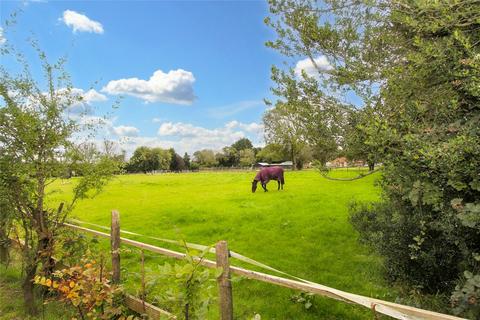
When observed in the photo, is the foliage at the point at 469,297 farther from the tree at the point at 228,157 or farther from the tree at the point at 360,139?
the tree at the point at 228,157

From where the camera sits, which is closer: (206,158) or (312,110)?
(312,110)

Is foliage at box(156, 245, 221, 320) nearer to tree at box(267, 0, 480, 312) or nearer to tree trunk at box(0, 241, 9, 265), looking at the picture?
tree at box(267, 0, 480, 312)

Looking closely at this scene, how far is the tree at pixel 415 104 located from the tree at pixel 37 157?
4.28 metres

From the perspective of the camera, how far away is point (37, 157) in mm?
5352

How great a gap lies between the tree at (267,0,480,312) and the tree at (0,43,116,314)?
428 centimetres

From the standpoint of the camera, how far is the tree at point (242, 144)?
104869 millimetres

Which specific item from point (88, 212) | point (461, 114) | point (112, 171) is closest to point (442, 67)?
point (461, 114)

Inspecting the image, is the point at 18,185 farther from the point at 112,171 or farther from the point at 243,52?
the point at 243,52

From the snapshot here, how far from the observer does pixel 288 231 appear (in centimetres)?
974

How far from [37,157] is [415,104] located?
19.8ft

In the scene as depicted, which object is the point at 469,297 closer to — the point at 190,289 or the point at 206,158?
the point at 190,289

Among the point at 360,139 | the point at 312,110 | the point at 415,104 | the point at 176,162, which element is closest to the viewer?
the point at 415,104

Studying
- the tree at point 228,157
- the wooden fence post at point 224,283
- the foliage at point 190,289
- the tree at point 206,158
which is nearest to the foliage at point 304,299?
the wooden fence post at point 224,283

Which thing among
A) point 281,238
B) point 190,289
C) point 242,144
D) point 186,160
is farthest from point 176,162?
point 190,289
